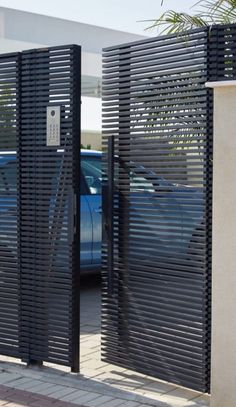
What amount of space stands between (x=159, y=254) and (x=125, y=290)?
1.64 feet

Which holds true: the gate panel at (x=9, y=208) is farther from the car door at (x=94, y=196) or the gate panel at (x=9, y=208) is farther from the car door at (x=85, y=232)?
the car door at (x=94, y=196)

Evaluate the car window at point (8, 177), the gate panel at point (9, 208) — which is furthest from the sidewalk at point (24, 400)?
the car window at point (8, 177)

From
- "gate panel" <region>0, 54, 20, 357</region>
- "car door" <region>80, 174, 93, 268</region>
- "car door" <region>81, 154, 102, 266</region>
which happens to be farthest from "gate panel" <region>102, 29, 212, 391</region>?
"car door" <region>81, 154, 102, 266</region>

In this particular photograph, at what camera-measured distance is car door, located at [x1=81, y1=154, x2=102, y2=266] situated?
9281mm

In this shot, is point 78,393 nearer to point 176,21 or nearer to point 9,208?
point 9,208

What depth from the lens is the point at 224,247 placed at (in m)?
4.91

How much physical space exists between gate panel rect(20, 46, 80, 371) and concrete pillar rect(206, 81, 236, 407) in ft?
4.64

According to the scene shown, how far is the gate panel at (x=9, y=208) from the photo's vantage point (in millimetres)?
6328

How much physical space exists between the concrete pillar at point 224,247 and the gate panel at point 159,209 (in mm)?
325

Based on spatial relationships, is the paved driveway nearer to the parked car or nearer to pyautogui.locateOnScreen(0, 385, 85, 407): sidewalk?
pyautogui.locateOnScreen(0, 385, 85, 407): sidewalk

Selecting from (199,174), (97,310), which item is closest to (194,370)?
(199,174)

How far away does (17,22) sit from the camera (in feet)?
63.7

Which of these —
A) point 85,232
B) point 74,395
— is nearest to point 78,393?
point 74,395

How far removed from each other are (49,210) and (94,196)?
321 cm
